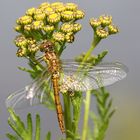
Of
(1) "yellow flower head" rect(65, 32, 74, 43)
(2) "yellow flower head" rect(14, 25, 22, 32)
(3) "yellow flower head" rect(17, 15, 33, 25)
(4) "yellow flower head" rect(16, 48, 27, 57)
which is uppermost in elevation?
(3) "yellow flower head" rect(17, 15, 33, 25)

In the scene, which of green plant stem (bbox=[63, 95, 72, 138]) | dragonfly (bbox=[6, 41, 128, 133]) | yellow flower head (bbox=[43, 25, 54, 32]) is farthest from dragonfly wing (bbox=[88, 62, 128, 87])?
yellow flower head (bbox=[43, 25, 54, 32])

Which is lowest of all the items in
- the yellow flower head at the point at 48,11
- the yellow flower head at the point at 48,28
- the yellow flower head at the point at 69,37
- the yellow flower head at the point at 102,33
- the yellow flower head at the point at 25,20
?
the yellow flower head at the point at 102,33

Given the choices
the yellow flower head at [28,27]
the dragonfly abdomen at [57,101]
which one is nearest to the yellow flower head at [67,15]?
the yellow flower head at [28,27]

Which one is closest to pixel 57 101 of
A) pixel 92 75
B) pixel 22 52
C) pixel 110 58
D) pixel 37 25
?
pixel 92 75

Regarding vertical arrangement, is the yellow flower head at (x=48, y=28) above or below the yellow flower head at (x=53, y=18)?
below

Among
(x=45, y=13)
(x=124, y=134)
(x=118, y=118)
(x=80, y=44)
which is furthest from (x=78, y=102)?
(x=80, y=44)

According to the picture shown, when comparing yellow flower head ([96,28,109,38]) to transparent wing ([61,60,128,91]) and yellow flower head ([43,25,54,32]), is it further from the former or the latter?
yellow flower head ([43,25,54,32])

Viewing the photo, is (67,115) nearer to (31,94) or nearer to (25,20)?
(31,94)

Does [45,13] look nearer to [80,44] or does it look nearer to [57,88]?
[57,88]

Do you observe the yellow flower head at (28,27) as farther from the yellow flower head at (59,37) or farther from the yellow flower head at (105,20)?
the yellow flower head at (105,20)
